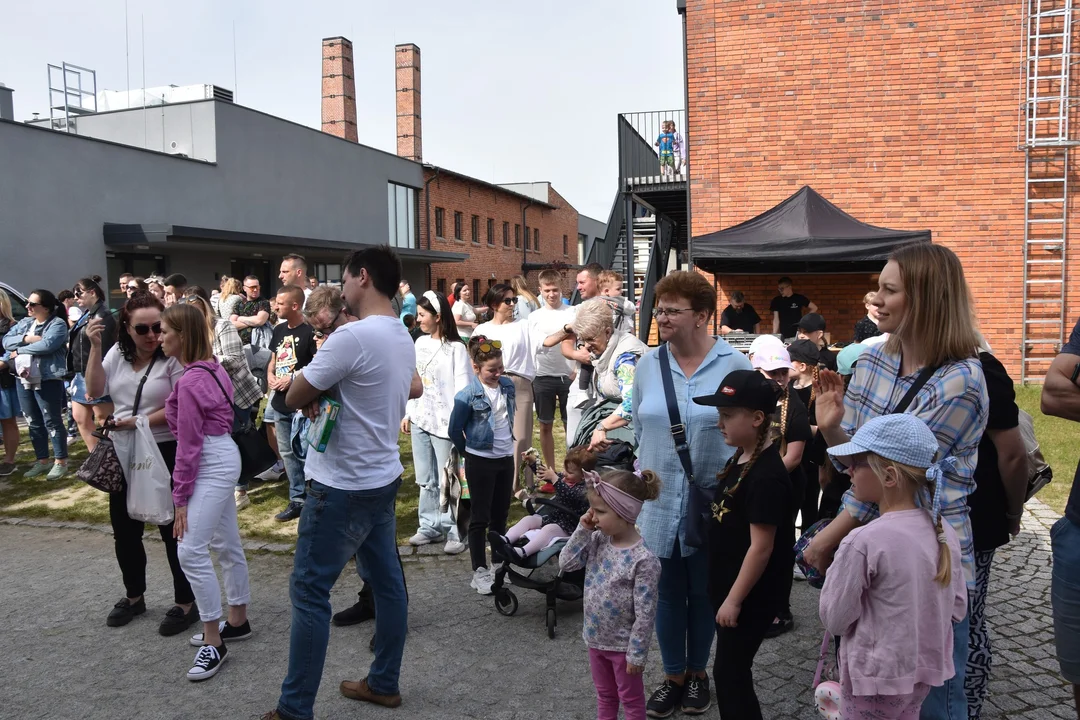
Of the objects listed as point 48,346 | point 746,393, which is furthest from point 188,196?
point 746,393

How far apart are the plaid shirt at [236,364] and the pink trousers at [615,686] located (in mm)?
3512

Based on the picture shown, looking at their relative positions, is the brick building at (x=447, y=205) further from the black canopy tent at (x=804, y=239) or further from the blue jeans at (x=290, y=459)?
the blue jeans at (x=290, y=459)

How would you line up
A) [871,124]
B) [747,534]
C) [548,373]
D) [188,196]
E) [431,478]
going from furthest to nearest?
1. [188,196]
2. [871,124]
3. [548,373]
4. [431,478]
5. [747,534]

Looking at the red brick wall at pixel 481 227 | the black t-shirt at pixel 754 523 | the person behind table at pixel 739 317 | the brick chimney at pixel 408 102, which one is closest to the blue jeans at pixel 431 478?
the black t-shirt at pixel 754 523

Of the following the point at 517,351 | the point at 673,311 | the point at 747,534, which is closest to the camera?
the point at 747,534

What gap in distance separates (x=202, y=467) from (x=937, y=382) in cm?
361

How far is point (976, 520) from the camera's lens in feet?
9.65

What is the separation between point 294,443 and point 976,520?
5.02 metres

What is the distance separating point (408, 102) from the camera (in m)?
39.0

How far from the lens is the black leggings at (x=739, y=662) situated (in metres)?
3.10

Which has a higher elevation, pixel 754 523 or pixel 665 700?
pixel 754 523

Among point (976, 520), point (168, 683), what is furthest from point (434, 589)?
point (976, 520)

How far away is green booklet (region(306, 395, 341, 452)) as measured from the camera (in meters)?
3.53

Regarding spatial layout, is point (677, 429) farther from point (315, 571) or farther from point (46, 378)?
point (46, 378)
